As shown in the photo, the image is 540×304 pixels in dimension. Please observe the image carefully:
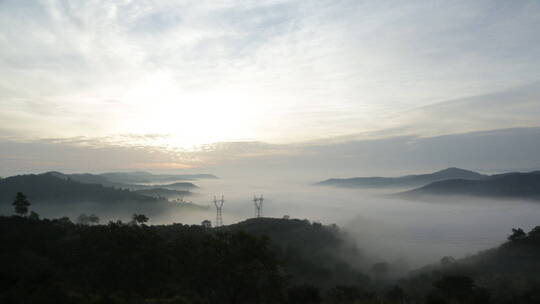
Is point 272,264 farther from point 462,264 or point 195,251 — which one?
point 462,264

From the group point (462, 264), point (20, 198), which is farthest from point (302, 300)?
point (20, 198)

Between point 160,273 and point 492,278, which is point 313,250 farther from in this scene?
point 160,273

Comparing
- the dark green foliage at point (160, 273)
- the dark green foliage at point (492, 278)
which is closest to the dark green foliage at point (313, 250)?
the dark green foliage at point (492, 278)

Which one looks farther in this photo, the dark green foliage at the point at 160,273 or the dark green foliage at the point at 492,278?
the dark green foliage at the point at 492,278

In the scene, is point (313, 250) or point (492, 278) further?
point (313, 250)

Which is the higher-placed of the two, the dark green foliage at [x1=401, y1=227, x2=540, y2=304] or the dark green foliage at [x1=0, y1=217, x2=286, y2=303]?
the dark green foliage at [x1=0, y1=217, x2=286, y2=303]

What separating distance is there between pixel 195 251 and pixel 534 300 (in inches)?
1998

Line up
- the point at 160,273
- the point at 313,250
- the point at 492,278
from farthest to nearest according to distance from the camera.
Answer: the point at 313,250, the point at 492,278, the point at 160,273

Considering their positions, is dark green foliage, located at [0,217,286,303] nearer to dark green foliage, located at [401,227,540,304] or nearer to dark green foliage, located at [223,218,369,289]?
dark green foliage, located at [401,227,540,304]

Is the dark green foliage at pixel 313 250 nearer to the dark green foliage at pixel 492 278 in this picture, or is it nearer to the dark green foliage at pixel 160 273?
the dark green foliage at pixel 492 278

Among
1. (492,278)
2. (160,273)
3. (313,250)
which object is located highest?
(160,273)

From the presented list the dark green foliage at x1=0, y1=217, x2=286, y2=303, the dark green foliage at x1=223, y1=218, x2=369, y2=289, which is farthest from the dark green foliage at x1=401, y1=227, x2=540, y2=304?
the dark green foliage at x1=223, y1=218, x2=369, y2=289

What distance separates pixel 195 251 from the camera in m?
33.4

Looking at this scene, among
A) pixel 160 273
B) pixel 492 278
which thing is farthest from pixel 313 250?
pixel 160 273
